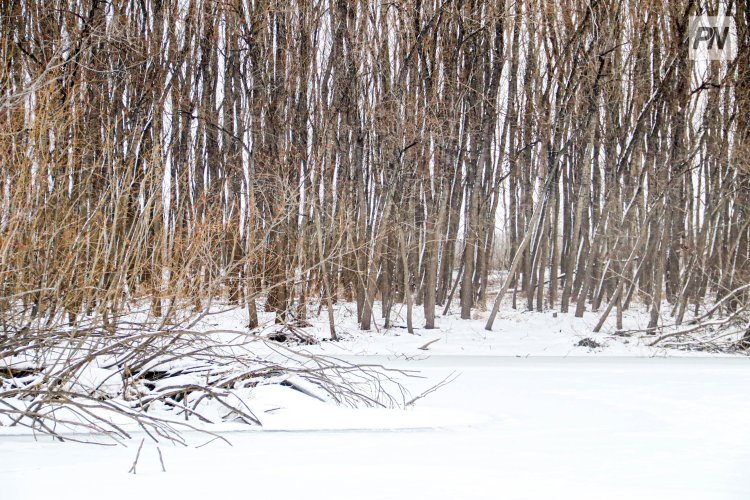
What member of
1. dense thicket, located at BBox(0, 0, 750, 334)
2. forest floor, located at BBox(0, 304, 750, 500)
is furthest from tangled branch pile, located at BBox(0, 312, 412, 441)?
dense thicket, located at BBox(0, 0, 750, 334)

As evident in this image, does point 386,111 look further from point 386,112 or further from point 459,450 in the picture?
point 459,450

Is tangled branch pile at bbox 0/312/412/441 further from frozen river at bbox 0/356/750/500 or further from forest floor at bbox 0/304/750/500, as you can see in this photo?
frozen river at bbox 0/356/750/500

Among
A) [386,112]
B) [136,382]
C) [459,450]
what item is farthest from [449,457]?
[386,112]

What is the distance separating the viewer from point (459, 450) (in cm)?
472

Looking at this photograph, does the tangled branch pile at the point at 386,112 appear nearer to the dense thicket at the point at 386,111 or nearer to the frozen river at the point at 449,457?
the dense thicket at the point at 386,111

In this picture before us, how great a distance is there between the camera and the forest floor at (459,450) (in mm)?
3746

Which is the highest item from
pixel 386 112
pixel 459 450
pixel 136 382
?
pixel 386 112

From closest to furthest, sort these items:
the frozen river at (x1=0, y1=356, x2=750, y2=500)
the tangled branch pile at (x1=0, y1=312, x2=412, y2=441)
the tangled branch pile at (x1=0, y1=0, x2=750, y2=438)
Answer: the frozen river at (x1=0, y1=356, x2=750, y2=500) → the tangled branch pile at (x1=0, y1=312, x2=412, y2=441) → the tangled branch pile at (x1=0, y1=0, x2=750, y2=438)

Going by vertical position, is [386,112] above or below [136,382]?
above

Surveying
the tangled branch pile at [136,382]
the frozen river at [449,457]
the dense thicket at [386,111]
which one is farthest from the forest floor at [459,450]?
the dense thicket at [386,111]

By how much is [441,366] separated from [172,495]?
7042mm

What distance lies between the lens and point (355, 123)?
1416 centimetres

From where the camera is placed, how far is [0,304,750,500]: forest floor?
12.3ft

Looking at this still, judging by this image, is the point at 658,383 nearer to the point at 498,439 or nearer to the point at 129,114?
the point at 498,439
